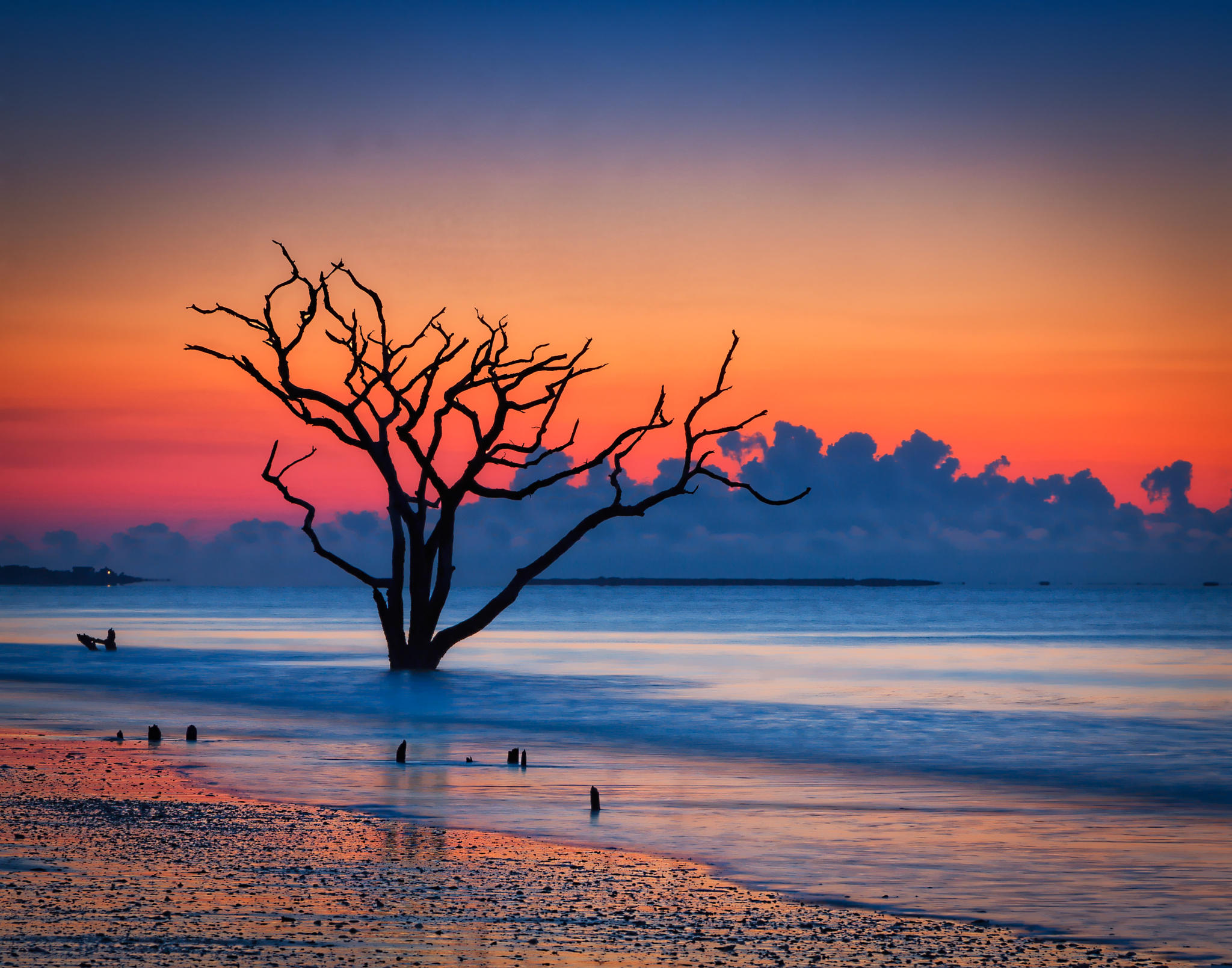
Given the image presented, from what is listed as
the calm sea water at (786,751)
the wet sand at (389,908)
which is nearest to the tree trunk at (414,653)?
the calm sea water at (786,751)

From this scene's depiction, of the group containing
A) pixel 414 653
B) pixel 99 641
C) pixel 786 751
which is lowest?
pixel 786 751

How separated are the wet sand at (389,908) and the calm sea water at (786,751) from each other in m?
0.79

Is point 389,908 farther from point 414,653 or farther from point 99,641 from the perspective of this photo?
point 99,641

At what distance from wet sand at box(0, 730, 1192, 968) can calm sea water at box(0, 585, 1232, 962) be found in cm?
79

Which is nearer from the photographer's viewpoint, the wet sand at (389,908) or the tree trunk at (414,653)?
the wet sand at (389,908)

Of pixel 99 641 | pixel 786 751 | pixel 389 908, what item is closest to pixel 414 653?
pixel 786 751

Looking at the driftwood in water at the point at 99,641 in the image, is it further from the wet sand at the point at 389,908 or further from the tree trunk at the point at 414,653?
the wet sand at the point at 389,908

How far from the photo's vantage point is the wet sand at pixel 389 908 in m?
7.29

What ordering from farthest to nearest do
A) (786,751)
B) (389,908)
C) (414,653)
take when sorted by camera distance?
(414,653) < (786,751) < (389,908)

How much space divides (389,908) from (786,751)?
488 inches

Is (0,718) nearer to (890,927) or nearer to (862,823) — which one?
(862,823)

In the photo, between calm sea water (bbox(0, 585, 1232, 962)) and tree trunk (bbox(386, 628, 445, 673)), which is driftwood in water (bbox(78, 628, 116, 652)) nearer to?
calm sea water (bbox(0, 585, 1232, 962))

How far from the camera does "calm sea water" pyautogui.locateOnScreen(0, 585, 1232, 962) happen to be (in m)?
10.3

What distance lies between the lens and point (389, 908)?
8227 millimetres
